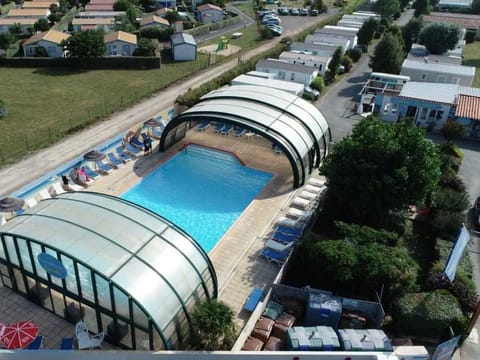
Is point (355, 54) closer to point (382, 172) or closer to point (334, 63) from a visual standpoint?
point (334, 63)

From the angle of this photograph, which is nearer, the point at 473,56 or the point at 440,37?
the point at 440,37

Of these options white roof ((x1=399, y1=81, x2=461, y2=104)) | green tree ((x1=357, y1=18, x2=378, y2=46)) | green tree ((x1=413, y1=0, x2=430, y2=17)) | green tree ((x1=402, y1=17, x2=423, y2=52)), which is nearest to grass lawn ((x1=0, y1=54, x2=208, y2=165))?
white roof ((x1=399, y1=81, x2=461, y2=104))

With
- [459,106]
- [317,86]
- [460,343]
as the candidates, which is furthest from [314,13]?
[460,343]

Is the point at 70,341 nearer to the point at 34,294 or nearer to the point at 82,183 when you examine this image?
the point at 34,294

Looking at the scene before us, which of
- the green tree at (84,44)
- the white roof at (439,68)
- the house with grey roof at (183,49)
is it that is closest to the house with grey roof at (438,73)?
the white roof at (439,68)

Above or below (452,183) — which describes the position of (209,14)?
above

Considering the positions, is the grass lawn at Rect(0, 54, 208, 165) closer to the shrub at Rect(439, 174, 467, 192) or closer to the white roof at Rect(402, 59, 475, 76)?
the white roof at Rect(402, 59, 475, 76)

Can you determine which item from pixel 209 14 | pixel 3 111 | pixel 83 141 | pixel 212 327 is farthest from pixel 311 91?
pixel 209 14
